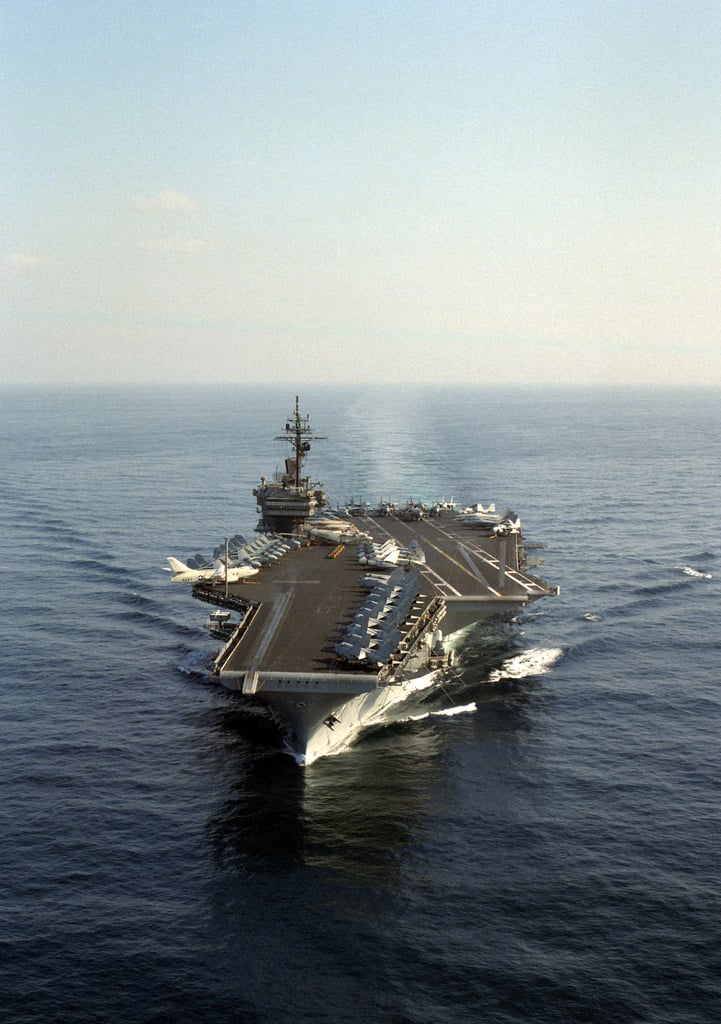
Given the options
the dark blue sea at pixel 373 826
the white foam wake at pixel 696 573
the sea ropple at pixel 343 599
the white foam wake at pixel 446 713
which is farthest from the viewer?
the white foam wake at pixel 696 573

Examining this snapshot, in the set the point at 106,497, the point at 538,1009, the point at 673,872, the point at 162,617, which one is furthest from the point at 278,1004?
the point at 106,497

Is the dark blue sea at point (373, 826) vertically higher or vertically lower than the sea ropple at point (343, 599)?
lower

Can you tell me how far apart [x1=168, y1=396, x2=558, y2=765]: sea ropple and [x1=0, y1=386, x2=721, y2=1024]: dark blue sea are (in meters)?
2.30

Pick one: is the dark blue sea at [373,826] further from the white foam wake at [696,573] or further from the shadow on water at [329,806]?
the white foam wake at [696,573]

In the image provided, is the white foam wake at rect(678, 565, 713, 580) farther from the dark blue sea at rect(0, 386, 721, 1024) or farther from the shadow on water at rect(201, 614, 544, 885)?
the shadow on water at rect(201, 614, 544, 885)

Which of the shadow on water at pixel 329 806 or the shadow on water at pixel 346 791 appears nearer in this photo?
the shadow on water at pixel 329 806

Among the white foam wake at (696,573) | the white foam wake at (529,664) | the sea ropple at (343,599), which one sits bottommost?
the white foam wake at (529,664)

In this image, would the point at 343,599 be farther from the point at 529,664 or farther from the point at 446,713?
the point at 529,664

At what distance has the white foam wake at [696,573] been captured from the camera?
59094 mm

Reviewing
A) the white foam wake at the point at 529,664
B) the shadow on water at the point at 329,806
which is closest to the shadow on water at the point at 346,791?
the shadow on water at the point at 329,806

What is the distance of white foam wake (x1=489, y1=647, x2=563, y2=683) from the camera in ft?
143

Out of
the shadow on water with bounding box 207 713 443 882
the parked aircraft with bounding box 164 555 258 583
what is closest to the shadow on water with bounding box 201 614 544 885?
the shadow on water with bounding box 207 713 443 882

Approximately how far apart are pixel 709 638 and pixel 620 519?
31.8 metres

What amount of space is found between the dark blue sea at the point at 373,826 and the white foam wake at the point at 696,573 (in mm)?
563
